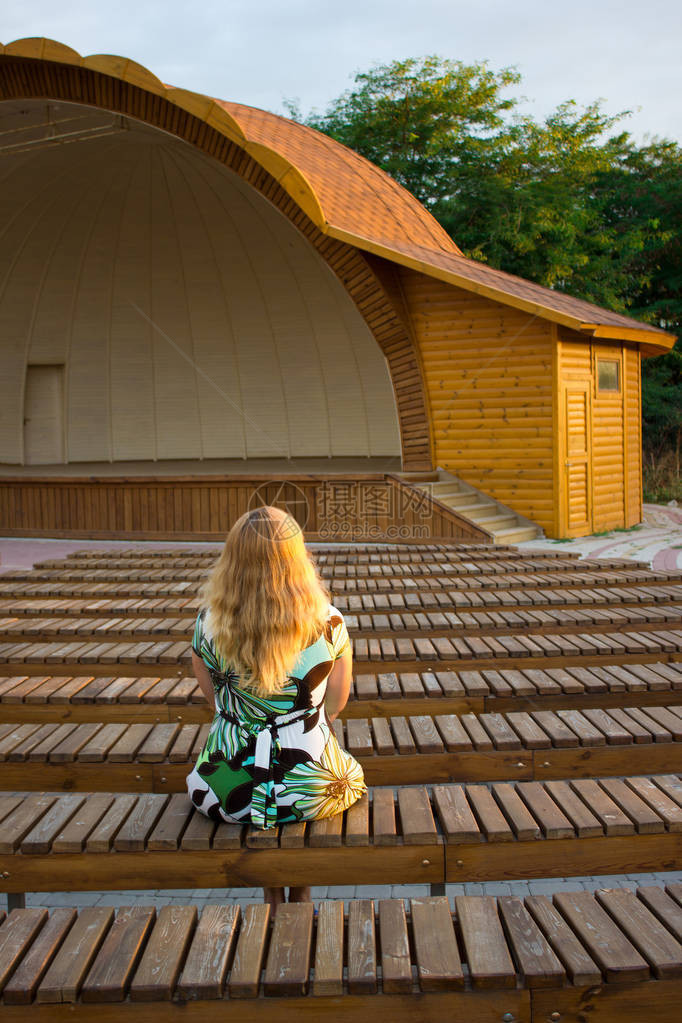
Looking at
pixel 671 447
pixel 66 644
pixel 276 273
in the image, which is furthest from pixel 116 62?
pixel 671 447

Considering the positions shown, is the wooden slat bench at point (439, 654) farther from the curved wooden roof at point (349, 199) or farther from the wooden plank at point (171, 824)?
the curved wooden roof at point (349, 199)

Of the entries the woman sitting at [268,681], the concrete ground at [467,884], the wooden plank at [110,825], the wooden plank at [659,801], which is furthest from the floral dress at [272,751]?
the wooden plank at [659,801]

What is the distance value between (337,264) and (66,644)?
10.1m

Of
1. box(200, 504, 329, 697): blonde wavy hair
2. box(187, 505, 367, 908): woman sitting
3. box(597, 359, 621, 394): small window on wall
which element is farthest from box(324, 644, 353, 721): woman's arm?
box(597, 359, 621, 394): small window on wall

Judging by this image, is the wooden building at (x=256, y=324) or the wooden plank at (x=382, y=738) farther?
the wooden building at (x=256, y=324)

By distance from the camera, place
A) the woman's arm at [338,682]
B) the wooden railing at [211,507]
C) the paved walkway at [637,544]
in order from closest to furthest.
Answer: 1. the woman's arm at [338,682]
2. the paved walkway at [637,544]
3. the wooden railing at [211,507]

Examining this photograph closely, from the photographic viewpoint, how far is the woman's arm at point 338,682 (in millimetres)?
3094

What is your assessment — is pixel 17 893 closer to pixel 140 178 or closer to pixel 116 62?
pixel 116 62

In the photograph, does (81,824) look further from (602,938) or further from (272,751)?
(602,938)

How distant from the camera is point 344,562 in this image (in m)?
8.66

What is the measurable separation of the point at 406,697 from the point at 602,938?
87.2 inches

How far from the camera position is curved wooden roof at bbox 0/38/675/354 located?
40.0 ft

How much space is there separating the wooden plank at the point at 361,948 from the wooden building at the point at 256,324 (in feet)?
37.5

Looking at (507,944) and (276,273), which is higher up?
(276,273)
